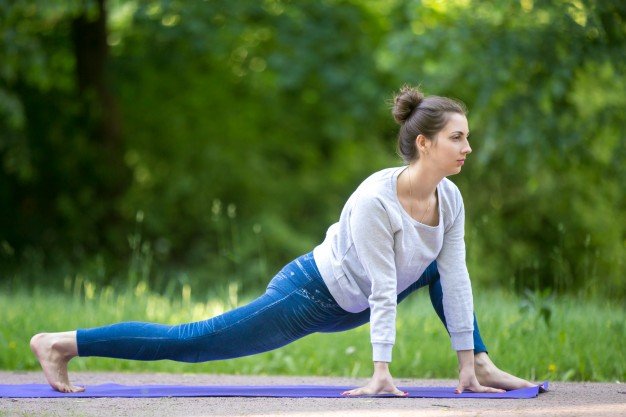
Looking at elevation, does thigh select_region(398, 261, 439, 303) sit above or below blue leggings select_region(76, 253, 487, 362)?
above

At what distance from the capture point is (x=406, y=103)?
4.19 metres

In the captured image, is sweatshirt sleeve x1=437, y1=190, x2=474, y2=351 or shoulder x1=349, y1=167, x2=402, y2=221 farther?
sweatshirt sleeve x1=437, y1=190, x2=474, y2=351

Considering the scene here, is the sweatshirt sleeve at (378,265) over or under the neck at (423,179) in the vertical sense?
under

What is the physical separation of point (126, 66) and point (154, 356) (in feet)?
34.8

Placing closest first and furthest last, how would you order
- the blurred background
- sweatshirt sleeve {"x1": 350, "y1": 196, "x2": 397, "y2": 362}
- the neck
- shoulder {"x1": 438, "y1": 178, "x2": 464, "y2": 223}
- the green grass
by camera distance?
sweatshirt sleeve {"x1": 350, "y1": 196, "x2": 397, "y2": 362}, the neck, shoulder {"x1": 438, "y1": 178, "x2": 464, "y2": 223}, the green grass, the blurred background

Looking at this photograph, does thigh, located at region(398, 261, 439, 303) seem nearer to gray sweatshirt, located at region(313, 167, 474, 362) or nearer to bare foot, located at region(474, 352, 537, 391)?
gray sweatshirt, located at region(313, 167, 474, 362)

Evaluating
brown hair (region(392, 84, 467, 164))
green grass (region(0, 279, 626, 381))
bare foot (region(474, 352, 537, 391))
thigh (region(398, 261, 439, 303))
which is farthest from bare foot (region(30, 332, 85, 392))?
bare foot (region(474, 352, 537, 391))

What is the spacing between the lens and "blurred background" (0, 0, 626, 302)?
10391 millimetres

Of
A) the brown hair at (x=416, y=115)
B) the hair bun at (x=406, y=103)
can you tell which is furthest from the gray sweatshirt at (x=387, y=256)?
the hair bun at (x=406, y=103)

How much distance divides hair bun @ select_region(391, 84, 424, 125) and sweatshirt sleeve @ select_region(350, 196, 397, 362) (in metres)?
0.48

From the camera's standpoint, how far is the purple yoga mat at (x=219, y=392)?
418 cm

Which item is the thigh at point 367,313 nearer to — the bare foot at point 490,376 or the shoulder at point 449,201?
the shoulder at point 449,201

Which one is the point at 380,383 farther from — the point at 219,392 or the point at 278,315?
the point at 219,392

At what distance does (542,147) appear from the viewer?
402 inches
